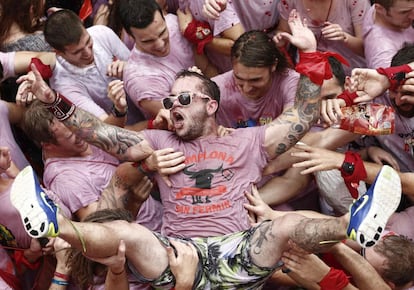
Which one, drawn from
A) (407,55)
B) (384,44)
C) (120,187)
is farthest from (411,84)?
(120,187)

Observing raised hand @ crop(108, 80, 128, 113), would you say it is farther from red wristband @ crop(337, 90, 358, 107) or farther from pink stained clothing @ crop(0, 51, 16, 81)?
red wristband @ crop(337, 90, 358, 107)

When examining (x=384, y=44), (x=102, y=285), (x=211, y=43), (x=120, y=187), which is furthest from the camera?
(x=211, y=43)

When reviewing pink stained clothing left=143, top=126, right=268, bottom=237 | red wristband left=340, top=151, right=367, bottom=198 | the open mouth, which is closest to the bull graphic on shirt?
pink stained clothing left=143, top=126, right=268, bottom=237

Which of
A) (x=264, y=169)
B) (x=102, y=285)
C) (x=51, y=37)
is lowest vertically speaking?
(x=102, y=285)

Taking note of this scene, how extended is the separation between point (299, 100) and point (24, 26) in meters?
1.74

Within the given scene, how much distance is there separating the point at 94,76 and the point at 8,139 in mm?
586

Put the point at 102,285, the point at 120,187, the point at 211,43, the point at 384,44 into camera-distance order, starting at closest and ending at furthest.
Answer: the point at 102,285, the point at 120,187, the point at 384,44, the point at 211,43

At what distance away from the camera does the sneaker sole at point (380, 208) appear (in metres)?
2.60

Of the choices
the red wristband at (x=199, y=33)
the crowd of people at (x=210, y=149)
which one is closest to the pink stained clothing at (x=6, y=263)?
the crowd of people at (x=210, y=149)

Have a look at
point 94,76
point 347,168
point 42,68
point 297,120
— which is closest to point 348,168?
point 347,168

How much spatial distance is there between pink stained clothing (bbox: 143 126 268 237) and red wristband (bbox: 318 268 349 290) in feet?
1.38

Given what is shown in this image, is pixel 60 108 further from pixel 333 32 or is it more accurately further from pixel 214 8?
pixel 333 32

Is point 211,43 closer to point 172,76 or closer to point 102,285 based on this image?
point 172,76

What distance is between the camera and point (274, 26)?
418cm
